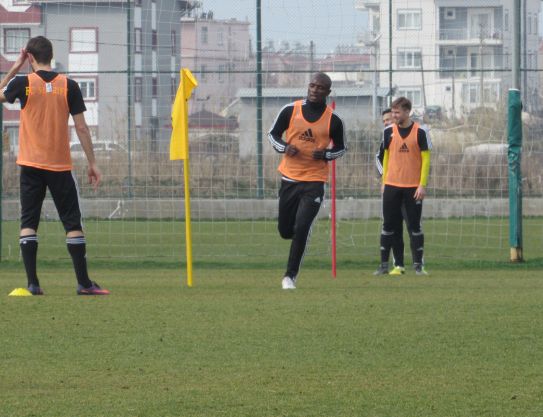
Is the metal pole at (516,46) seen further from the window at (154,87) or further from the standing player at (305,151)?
the window at (154,87)

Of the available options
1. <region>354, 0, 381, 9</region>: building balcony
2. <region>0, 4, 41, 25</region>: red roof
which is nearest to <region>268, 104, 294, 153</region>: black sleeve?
<region>354, 0, 381, 9</region>: building balcony

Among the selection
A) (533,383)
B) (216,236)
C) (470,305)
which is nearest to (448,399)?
(533,383)

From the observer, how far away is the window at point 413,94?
18812 mm

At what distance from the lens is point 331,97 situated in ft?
62.4

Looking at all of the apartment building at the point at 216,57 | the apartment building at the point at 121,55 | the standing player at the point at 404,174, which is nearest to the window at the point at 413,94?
the apartment building at the point at 216,57

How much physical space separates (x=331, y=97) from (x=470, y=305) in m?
9.03

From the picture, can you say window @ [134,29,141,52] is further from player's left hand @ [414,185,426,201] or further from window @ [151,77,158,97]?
player's left hand @ [414,185,426,201]

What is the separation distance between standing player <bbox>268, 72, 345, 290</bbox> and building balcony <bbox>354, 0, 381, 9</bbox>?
5.81 metres

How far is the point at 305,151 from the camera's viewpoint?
12.0m

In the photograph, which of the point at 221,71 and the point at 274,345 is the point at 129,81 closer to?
the point at 221,71

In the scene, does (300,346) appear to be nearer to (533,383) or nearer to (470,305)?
(533,383)

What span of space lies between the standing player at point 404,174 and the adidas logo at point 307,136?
2.20 meters

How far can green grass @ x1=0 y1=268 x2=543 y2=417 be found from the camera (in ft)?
20.5

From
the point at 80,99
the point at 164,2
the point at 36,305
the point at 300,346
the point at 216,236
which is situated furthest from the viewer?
the point at 216,236
